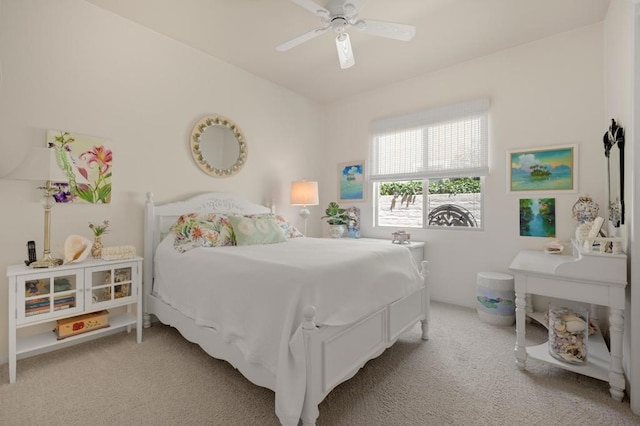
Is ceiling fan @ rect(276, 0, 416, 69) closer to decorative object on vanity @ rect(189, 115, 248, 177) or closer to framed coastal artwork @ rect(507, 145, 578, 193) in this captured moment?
decorative object on vanity @ rect(189, 115, 248, 177)

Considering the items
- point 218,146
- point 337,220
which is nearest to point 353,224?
point 337,220

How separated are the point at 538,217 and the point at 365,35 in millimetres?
2520

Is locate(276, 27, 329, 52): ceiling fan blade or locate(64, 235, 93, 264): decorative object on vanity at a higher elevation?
locate(276, 27, 329, 52): ceiling fan blade

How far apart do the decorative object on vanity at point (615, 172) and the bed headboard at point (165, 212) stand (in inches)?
133

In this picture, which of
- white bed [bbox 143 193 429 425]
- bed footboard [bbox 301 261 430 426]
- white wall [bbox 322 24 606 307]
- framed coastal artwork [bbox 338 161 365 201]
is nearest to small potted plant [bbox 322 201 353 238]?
framed coastal artwork [bbox 338 161 365 201]

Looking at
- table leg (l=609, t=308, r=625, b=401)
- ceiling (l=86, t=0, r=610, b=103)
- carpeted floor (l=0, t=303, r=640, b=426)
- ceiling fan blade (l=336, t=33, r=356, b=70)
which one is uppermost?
ceiling (l=86, t=0, r=610, b=103)

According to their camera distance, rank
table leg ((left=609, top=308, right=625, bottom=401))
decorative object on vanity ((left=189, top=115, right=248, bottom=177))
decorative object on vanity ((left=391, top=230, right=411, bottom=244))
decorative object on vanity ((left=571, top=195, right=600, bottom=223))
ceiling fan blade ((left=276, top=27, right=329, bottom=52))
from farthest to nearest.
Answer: decorative object on vanity ((left=391, top=230, right=411, bottom=244))
decorative object on vanity ((left=189, top=115, right=248, bottom=177))
decorative object on vanity ((left=571, top=195, right=600, bottom=223))
ceiling fan blade ((left=276, top=27, right=329, bottom=52))
table leg ((left=609, top=308, right=625, bottom=401))

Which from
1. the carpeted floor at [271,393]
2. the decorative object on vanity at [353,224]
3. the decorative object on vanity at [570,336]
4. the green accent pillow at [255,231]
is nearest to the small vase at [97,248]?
the carpeted floor at [271,393]

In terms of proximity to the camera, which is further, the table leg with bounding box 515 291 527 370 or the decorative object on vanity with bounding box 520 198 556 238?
the decorative object on vanity with bounding box 520 198 556 238

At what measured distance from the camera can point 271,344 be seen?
1505mm

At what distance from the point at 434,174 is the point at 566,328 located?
6.93 ft

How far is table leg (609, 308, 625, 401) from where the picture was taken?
5.64 ft

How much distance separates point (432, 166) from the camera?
368 centimetres

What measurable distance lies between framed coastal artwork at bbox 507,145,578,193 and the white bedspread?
166cm
